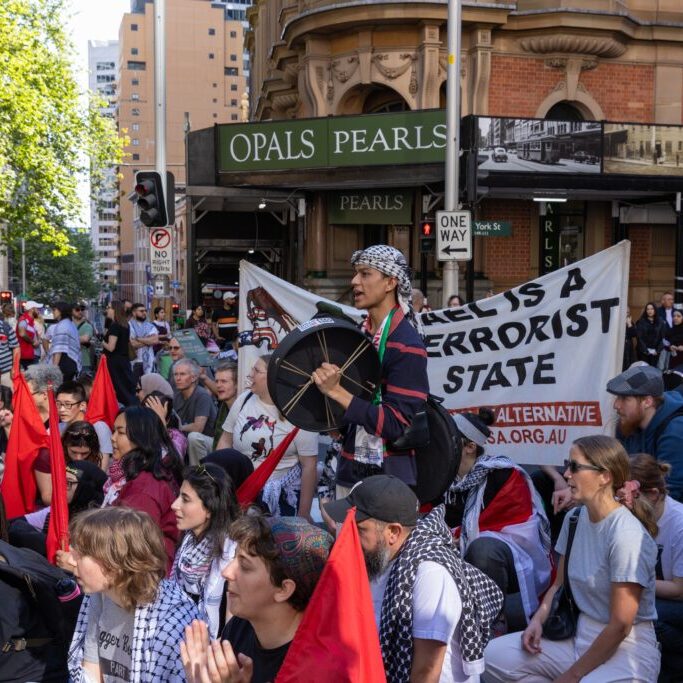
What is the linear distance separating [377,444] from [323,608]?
53.6 inches

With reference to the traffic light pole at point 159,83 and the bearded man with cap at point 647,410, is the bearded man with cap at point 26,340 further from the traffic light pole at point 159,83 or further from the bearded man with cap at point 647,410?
the bearded man with cap at point 647,410

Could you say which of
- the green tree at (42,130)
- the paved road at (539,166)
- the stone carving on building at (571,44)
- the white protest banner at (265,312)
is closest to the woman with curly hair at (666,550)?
the white protest banner at (265,312)

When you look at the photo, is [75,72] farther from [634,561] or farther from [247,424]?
[634,561]

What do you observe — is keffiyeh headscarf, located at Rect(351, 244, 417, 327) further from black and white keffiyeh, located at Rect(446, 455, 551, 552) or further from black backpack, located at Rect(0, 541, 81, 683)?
black backpack, located at Rect(0, 541, 81, 683)

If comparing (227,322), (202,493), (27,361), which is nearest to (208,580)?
(202,493)

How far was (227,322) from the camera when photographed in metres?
17.2

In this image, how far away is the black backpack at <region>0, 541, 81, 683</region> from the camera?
14.2 feet

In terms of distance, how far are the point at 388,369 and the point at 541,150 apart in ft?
59.5

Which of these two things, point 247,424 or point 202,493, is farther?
point 247,424

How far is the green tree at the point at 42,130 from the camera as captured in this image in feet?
91.6

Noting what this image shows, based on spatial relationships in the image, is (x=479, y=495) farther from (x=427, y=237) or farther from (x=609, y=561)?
(x=427, y=237)

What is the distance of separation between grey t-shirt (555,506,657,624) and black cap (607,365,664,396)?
1311 mm

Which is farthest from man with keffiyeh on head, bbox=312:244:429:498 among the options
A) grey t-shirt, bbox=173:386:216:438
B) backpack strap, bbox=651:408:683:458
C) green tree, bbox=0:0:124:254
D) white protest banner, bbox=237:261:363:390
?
green tree, bbox=0:0:124:254

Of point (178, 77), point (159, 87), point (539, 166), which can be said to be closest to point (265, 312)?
point (159, 87)
